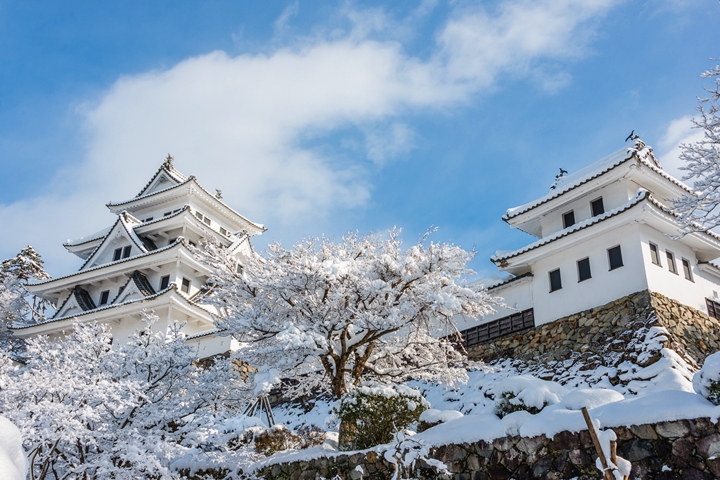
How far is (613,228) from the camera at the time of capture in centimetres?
1712

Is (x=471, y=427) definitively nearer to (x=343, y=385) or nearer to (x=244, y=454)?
(x=343, y=385)

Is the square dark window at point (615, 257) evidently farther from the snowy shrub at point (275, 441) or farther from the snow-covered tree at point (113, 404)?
the snow-covered tree at point (113, 404)

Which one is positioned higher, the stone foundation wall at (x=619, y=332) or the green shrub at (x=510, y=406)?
the stone foundation wall at (x=619, y=332)

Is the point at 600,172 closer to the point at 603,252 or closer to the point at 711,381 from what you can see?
the point at 603,252

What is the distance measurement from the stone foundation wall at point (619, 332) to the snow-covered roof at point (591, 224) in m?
2.46

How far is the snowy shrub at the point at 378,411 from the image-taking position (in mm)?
10969

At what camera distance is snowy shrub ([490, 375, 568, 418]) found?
9.66m

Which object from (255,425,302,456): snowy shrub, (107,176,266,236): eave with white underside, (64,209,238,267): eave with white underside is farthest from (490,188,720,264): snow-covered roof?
Result: (107,176,266,236): eave with white underside

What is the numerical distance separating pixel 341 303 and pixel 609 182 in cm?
1079

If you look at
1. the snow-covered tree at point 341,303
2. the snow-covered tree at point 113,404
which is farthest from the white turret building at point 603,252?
the snow-covered tree at point 113,404

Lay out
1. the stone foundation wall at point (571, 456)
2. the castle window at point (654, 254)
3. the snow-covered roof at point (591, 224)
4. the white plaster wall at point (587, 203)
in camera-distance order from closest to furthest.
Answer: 1. the stone foundation wall at point (571, 456)
2. the snow-covered roof at point (591, 224)
3. the castle window at point (654, 254)
4. the white plaster wall at point (587, 203)

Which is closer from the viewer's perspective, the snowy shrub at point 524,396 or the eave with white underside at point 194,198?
the snowy shrub at point 524,396

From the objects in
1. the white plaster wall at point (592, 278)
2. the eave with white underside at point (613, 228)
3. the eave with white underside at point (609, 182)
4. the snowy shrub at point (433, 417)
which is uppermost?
the eave with white underside at point (609, 182)

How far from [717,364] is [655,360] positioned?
742cm
